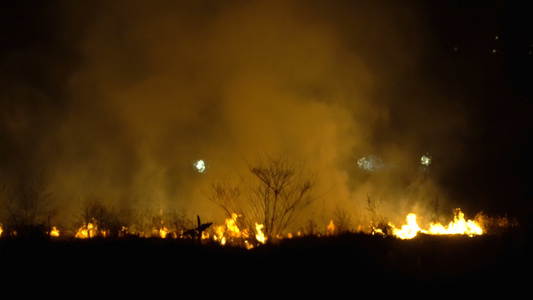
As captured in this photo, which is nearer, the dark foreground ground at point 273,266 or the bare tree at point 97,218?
the dark foreground ground at point 273,266

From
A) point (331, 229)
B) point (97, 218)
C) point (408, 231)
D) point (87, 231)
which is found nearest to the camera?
point (87, 231)

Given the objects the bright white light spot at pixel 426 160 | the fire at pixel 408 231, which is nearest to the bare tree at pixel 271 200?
the fire at pixel 408 231

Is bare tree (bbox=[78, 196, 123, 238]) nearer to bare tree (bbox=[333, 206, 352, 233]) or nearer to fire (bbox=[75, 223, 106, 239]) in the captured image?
fire (bbox=[75, 223, 106, 239])

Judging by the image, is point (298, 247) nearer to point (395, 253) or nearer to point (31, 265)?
point (395, 253)

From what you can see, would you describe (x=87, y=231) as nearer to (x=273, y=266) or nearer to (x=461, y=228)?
(x=273, y=266)

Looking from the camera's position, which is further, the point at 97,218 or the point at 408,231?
the point at 97,218

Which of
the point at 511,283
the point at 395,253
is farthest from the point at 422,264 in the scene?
the point at 511,283

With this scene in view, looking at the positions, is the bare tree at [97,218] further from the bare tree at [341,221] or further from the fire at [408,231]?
the fire at [408,231]

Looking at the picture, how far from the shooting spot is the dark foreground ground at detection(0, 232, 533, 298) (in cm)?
1299

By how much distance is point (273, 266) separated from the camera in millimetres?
14820

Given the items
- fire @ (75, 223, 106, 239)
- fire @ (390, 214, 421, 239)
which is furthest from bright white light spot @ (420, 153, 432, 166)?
fire @ (75, 223, 106, 239)

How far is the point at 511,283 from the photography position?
13.8 metres

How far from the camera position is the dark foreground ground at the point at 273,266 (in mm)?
12992

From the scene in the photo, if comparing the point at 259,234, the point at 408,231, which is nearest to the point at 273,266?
the point at 259,234
